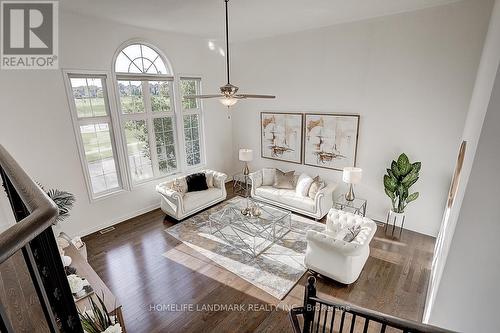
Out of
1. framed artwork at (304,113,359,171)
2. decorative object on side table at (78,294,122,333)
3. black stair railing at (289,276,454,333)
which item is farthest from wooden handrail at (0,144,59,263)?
framed artwork at (304,113,359,171)

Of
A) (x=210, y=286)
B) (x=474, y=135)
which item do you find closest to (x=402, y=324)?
(x=474, y=135)

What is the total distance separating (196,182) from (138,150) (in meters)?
1.39

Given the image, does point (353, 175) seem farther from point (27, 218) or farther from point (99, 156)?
point (99, 156)

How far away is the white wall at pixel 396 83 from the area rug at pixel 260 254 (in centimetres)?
175

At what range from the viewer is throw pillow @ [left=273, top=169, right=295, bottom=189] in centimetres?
565

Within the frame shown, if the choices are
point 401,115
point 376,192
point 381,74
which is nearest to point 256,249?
point 376,192

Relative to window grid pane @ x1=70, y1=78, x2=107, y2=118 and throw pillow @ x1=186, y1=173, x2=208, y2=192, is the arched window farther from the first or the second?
throw pillow @ x1=186, y1=173, x2=208, y2=192

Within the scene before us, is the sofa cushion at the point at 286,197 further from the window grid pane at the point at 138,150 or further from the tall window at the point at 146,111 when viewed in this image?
the window grid pane at the point at 138,150

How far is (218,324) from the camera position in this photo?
291 centimetres

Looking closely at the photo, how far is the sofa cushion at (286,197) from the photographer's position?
5082 millimetres

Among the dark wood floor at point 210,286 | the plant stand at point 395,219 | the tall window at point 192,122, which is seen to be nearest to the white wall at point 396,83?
the plant stand at point 395,219

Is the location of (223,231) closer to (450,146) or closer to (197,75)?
(197,75)

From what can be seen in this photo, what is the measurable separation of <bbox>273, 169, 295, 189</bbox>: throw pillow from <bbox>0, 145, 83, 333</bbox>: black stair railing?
491cm

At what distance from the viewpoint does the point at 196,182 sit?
5.65 metres
